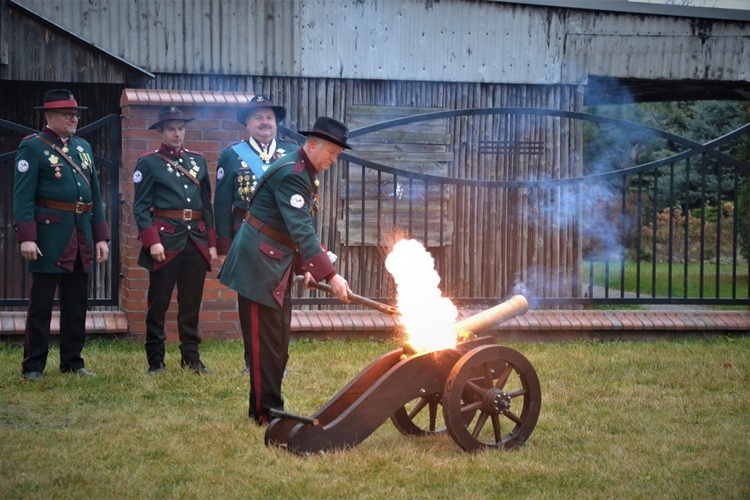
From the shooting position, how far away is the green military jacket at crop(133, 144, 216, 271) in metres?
7.57

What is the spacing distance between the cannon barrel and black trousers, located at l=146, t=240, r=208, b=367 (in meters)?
2.61

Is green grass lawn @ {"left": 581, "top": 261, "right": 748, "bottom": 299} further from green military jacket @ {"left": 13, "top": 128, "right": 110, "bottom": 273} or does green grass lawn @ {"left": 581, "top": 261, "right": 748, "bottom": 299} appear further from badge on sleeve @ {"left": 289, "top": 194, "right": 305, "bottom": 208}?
badge on sleeve @ {"left": 289, "top": 194, "right": 305, "bottom": 208}

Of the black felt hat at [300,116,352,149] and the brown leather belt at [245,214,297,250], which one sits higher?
the black felt hat at [300,116,352,149]

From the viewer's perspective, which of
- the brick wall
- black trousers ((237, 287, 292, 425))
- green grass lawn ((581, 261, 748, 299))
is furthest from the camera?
green grass lawn ((581, 261, 748, 299))

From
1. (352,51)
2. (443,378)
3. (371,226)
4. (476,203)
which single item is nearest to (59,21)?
(352,51)

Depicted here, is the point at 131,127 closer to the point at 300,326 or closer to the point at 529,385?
the point at 300,326

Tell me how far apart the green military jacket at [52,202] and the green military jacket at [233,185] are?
3.12 feet

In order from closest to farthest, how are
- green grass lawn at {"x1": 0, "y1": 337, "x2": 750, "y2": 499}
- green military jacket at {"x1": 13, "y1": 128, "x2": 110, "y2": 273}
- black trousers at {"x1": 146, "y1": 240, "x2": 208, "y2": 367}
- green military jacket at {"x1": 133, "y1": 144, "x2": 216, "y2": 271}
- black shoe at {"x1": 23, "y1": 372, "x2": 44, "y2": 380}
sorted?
green grass lawn at {"x1": 0, "y1": 337, "x2": 750, "y2": 499}, green military jacket at {"x1": 13, "y1": 128, "x2": 110, "y2": 273}, black shoe at {"x1": 23, "y1": 372, "x2": 44, "y2": 380}, green military jacket at {"x1": 133, "y1": 144, "x2": 216, "y2": 271}, black trousers at {"x1": 146, "y1": 240, "x2": 208, "y2": 367}

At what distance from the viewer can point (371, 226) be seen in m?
12.3

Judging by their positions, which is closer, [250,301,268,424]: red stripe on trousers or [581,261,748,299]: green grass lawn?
[250,301,268,424]: red stripe on trousers

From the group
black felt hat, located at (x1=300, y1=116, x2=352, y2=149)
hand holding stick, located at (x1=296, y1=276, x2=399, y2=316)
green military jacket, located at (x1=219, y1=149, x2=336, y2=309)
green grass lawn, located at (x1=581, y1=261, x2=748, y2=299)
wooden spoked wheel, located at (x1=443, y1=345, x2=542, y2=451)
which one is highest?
black felt hat, located at (x1=300, y1=116, x2=352, y2=149)

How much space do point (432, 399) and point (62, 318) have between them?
319 centimetres

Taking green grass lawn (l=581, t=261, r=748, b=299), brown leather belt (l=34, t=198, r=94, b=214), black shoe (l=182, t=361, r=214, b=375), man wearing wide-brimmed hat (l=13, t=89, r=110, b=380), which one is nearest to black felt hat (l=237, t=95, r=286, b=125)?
man wearing wide-brimmed hat (l=13, t=89, r=110, b=380)

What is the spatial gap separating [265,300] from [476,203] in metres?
7.52
